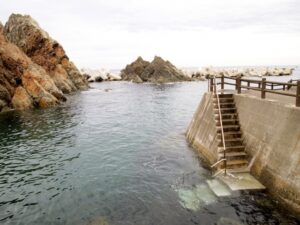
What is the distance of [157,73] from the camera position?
9394cm

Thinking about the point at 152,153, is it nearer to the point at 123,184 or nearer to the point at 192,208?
the point at 123,184

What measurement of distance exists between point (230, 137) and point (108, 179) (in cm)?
687

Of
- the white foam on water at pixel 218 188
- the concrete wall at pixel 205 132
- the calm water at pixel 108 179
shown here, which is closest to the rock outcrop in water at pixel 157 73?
the calm water at pixel 108 179

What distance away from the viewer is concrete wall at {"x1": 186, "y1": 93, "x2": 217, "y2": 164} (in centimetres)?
1491

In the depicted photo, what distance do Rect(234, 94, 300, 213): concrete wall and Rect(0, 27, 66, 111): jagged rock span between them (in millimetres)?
33700

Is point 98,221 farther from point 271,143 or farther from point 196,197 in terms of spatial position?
point 271,143

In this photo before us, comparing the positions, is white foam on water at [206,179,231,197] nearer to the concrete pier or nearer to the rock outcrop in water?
the concrete pier

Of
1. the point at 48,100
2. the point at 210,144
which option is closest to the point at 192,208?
the point at 210,144

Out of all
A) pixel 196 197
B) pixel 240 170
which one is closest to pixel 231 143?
pixel 240 170

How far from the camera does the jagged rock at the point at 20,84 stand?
3803cm

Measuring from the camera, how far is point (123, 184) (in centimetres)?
1324

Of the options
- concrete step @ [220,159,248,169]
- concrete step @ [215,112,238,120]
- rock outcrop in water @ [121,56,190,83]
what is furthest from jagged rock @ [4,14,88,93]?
concrete step @ [220,159,248,169]

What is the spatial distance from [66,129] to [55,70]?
4350 cm

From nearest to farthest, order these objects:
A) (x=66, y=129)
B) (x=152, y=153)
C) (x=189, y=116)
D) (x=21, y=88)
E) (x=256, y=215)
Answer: (x=256, y=215) → (x=152, y=153) → (x=66, y=129) → (x=189, y=116) → (x=21, y=88)
